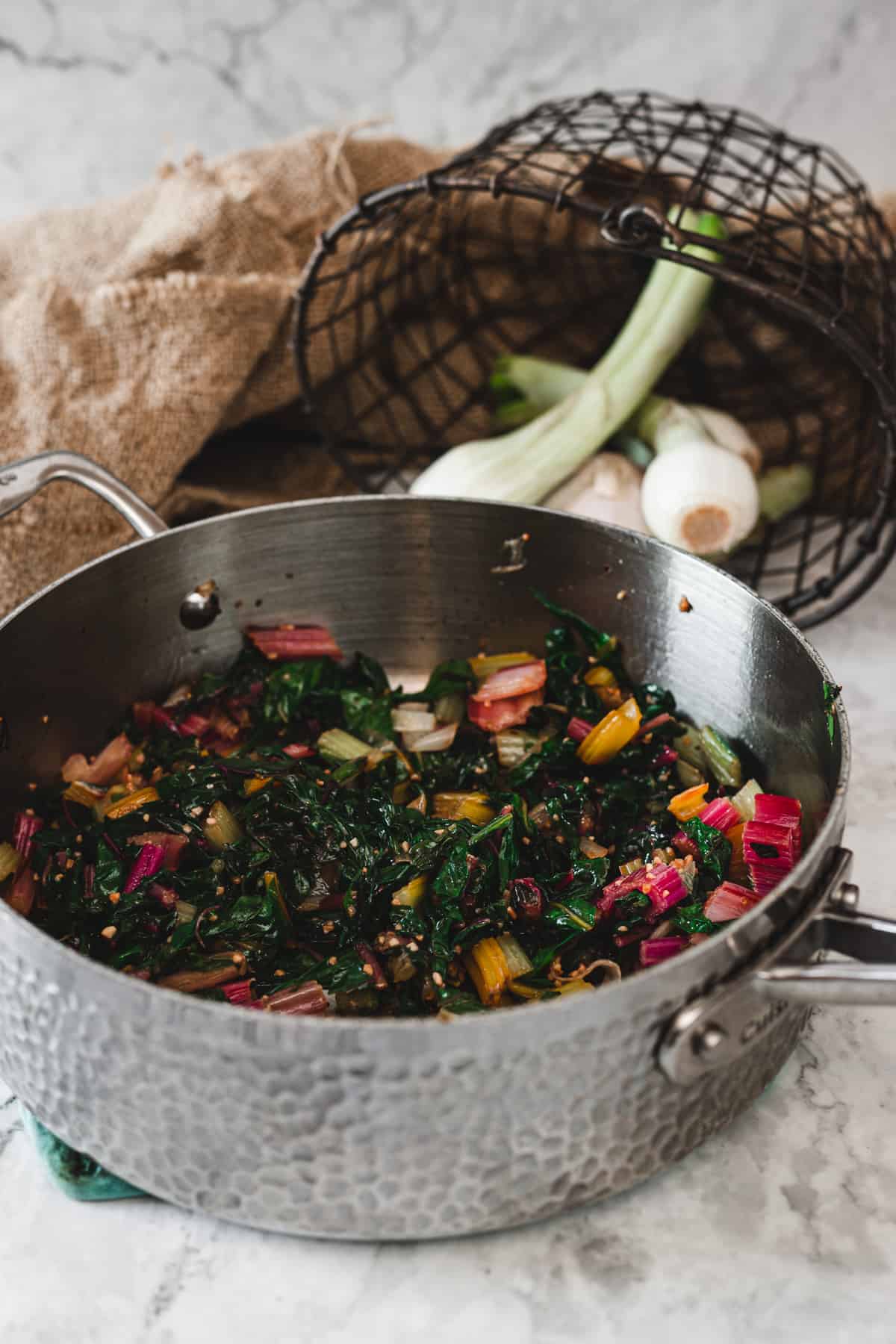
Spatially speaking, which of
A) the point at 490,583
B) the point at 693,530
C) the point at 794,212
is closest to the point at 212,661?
the point at 490,583

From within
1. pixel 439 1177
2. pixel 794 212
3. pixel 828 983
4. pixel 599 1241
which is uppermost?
pixel 794 212

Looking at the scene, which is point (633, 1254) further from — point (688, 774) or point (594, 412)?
point (594, 412)

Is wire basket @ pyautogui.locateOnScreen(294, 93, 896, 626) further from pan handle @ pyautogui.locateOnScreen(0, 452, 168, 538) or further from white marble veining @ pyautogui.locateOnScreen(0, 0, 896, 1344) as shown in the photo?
pan handle @ pyautogui.locateOnScreen(0, 452, 168, 538)

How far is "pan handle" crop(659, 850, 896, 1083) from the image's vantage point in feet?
2.87

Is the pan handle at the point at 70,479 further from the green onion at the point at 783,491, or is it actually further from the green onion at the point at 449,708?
the green onion at the point at 783,491

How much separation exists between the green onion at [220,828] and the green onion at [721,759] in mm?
547

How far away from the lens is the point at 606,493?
194 cm

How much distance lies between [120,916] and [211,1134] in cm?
38

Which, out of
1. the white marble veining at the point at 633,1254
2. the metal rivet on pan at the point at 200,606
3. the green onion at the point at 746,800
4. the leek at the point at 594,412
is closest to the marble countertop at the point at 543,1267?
the white marble veining at the point at 633,1254

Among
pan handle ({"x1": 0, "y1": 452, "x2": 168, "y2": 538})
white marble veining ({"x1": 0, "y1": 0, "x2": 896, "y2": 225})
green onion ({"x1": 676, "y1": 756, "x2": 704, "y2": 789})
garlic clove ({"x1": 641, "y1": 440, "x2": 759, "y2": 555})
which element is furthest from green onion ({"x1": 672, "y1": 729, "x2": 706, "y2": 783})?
white marble veining ({"x1": 0, "y1": 0, "x2": 896, "y2": 225})

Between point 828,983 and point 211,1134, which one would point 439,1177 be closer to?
point 211,1134

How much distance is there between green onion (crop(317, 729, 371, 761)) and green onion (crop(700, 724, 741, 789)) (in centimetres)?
41

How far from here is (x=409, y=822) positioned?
134cm

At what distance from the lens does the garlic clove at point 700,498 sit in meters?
1.83
